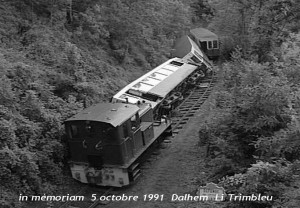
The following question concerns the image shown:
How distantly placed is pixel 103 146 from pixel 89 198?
175 cm

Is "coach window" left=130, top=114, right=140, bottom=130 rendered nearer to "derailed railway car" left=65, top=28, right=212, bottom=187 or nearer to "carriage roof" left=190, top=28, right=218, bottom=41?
"derailed railway car" left=65, top=28, right=212, bottom=187

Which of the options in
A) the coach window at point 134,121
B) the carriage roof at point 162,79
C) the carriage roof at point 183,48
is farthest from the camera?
the carriage roof at point 183,48

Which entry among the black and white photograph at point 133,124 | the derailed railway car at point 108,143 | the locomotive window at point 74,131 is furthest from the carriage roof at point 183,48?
the locomotive window at point 74,131

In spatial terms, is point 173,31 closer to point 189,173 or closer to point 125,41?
point 125,41

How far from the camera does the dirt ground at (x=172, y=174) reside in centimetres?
1252

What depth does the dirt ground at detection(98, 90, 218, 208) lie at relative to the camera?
12523 millimetres

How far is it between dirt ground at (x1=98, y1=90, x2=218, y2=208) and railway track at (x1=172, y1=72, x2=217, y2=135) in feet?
4.56

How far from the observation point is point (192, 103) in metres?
23.0

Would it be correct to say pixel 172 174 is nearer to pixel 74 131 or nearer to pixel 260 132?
pixel 260 132

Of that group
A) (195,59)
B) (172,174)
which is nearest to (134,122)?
(172,174)

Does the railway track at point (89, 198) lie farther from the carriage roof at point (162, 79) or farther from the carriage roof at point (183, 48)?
the carriage roof at point (183, 48)

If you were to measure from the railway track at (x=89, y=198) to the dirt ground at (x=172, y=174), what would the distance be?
387mm

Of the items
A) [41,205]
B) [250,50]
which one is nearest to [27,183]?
[41,205]

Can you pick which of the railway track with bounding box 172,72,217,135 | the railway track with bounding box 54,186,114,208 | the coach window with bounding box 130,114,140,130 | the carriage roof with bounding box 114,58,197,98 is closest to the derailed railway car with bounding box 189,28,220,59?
the railway track with bounding box 172,72,217,135
